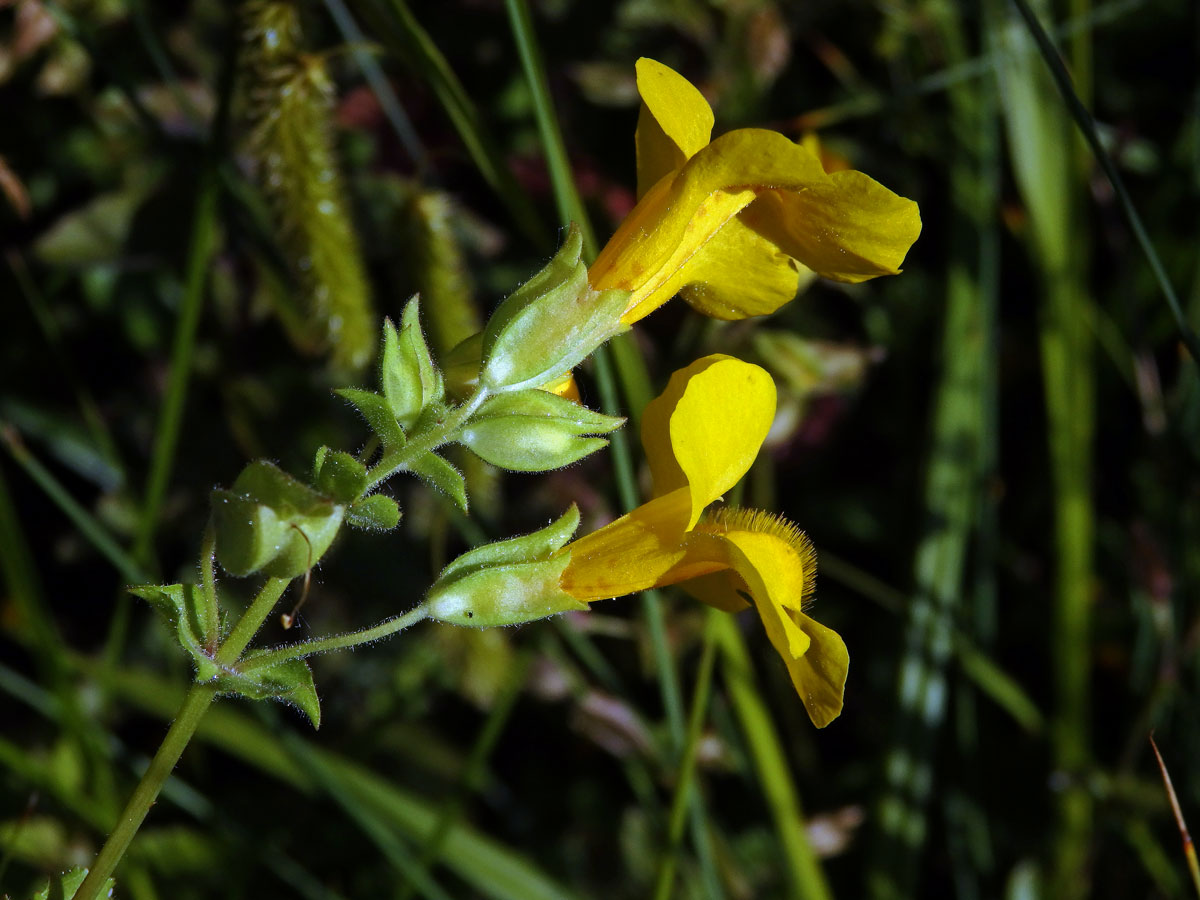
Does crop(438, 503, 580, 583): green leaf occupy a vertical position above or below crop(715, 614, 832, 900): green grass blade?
above

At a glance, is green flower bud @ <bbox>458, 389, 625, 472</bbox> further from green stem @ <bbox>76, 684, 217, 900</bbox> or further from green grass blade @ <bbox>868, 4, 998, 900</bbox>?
green grass blade @ <bbox>868, 4, 998, 900</bbox>

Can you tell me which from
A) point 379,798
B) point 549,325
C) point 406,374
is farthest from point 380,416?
point 379,798

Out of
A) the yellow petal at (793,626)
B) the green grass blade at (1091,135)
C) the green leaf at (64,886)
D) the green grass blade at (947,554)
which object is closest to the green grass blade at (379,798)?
the green grass blade at (947,554)

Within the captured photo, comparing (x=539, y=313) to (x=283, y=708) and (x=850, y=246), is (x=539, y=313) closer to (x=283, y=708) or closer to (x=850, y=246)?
(x=850, y=246)

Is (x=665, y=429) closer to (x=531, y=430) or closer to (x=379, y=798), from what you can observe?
(x=531, y=430)

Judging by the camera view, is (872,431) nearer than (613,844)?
No

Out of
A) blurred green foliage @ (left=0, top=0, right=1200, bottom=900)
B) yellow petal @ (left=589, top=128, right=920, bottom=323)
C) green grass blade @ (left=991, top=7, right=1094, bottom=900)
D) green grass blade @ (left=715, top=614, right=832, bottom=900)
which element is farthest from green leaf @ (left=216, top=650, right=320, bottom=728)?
green grass blade @ (left=991, top=7, right=1094, bottom=900)

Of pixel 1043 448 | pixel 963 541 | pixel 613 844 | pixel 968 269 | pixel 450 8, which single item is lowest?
pixel 613 844

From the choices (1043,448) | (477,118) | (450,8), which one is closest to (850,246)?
(477,118)
